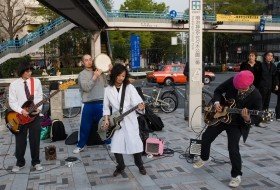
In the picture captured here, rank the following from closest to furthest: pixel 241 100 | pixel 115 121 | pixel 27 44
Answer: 1. pixel 241 100
2. pixel 115 121
3. pixel 27 44

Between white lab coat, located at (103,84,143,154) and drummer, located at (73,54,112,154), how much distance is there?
1541mm

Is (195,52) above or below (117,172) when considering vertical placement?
above

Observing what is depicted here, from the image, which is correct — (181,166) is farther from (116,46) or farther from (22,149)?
(116,46)

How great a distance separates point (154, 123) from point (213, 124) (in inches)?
161

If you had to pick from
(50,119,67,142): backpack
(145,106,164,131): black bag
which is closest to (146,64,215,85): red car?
(145,106,164,131): black bag

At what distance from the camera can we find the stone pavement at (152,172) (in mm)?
5480

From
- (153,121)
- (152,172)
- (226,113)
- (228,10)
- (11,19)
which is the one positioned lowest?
(152,172)

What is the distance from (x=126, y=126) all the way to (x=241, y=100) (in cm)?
167

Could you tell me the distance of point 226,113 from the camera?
510 centimetres

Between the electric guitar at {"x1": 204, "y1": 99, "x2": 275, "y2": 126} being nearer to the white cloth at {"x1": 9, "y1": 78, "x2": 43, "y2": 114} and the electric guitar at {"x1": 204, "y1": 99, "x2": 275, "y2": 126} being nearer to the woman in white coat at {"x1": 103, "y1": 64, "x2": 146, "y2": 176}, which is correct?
the woman in white coat at {"x1": 103, "y1": 64, "x2": 146, "y2": 176}

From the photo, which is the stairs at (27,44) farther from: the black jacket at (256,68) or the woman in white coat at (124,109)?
the woman in white coat at (124,109)

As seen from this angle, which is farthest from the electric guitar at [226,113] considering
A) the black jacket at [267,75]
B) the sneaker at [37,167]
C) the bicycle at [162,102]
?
the bicycle at [162,102]

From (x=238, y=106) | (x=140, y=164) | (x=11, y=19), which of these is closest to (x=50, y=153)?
(x=140, y=164)

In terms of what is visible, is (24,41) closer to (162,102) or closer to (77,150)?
(162,102)
